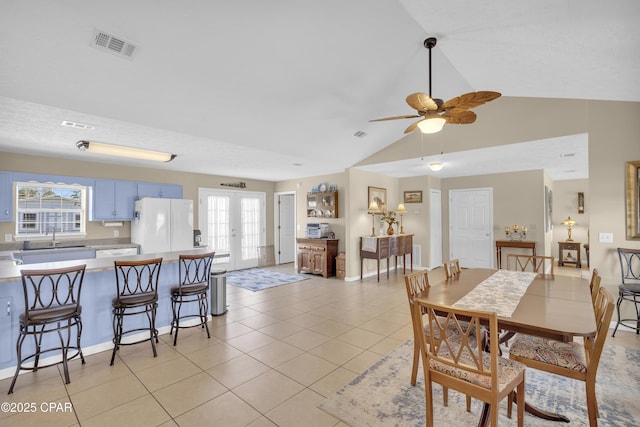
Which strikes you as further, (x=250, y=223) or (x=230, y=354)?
(x=250, y=223)

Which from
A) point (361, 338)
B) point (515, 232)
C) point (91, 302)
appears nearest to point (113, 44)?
point (91, 302)

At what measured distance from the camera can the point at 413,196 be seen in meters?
7.42

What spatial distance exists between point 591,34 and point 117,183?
21.2 ft

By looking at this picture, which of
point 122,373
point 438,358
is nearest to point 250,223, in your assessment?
point 122,373

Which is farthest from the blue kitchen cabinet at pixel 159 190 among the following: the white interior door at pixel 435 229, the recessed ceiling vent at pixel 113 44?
the white interior door at pixel 435 229

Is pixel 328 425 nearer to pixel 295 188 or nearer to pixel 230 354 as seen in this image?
pixel 230 354

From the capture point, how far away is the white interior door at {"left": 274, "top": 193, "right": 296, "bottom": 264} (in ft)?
27.2

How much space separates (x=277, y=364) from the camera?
2.78m

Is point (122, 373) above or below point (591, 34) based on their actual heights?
below

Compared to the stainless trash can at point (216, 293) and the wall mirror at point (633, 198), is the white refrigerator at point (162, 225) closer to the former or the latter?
the stainless trash can at point (216, 293)

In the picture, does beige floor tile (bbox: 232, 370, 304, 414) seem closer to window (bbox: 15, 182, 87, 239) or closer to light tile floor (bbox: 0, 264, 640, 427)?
light tile floor (bbox: 0, 264, 640, 427)

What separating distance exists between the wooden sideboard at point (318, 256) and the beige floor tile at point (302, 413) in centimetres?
427

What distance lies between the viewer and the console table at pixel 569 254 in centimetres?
713

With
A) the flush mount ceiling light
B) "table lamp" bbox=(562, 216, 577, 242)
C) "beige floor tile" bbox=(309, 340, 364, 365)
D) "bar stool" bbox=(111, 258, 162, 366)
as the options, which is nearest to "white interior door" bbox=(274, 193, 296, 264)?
the flush mount ceiling light
